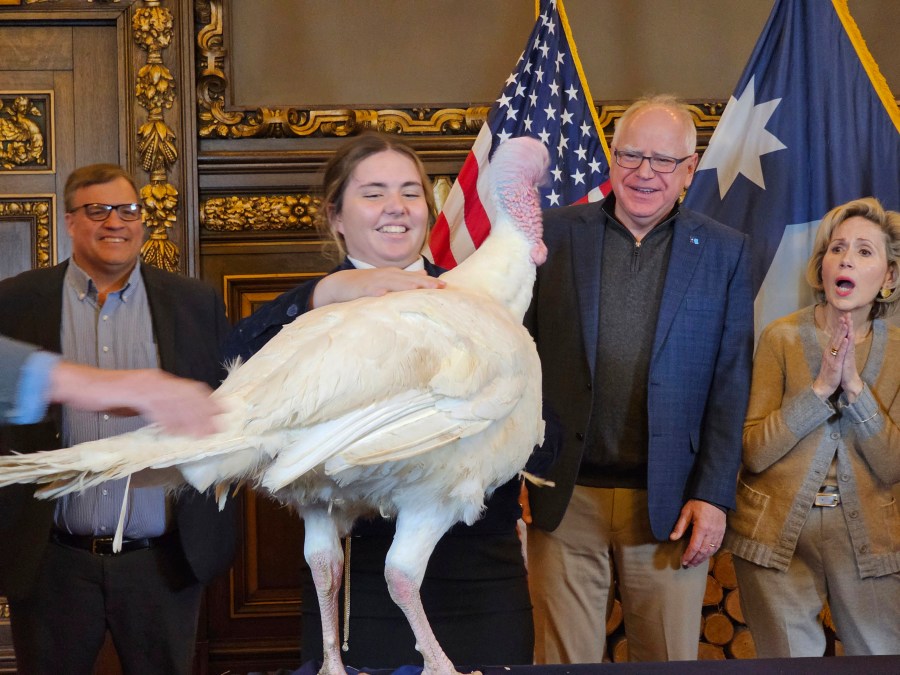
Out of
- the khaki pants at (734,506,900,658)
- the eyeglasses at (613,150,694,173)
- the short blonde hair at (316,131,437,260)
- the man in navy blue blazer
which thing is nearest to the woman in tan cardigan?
the khaki pants at (734,506,900,658)

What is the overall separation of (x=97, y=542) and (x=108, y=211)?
833mm

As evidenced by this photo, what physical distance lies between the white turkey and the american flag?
1.71m

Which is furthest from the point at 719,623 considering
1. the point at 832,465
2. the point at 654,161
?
the point at 654,161

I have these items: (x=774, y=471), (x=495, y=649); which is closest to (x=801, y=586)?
(x=774, y=471)

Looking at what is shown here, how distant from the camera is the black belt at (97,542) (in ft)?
8.33

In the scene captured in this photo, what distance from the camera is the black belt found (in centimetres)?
254

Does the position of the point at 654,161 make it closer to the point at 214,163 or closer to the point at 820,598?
the point at 820,598

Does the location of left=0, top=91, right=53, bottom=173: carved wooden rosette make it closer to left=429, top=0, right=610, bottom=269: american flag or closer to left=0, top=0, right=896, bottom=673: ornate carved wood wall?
left=0, top=0, right=896, bottom=673: ornate carved wood wall

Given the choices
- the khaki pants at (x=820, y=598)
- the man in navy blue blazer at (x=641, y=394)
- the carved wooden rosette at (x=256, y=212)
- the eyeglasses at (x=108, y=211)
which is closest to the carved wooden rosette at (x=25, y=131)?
the carved wooden rosette at (x=256, y=212)

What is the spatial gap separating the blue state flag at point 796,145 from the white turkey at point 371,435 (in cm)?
168

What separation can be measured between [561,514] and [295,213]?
1.75 metres

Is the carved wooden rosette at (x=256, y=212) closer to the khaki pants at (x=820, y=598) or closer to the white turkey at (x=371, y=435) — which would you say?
the khaki pants at (x=820, y=598)

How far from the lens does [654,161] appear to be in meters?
2.43

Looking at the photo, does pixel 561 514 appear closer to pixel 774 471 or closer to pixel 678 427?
pixel 678 427
